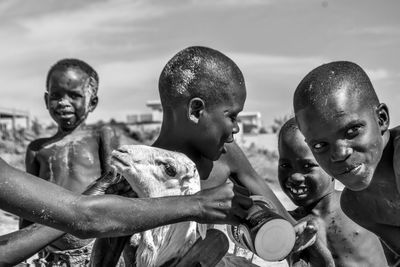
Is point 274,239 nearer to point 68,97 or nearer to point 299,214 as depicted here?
point 299,214

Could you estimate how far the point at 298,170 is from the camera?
4566 mm

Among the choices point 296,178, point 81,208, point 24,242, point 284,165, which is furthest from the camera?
point 284,165

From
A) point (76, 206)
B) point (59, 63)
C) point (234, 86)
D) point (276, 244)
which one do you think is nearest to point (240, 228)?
point (276, 244)

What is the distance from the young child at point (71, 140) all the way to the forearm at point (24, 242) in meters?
2.10

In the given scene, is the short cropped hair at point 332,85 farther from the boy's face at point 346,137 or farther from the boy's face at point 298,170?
the boy's face at point 298,170

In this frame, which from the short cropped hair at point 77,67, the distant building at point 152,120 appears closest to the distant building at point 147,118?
the distant building at point 152,120

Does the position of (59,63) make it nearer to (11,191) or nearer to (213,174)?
(213,174)

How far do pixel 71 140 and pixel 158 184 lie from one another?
227cm

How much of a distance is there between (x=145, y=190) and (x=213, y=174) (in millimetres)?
492

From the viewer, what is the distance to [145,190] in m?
3.34

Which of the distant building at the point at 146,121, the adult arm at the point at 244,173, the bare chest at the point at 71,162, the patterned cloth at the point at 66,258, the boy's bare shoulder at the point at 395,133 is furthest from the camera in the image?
the distant building at the point at 146,121

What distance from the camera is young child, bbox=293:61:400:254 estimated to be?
3234 millimetres

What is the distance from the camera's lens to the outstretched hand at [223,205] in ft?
8.53

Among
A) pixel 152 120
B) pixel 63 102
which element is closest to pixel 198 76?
pixel 63 102
